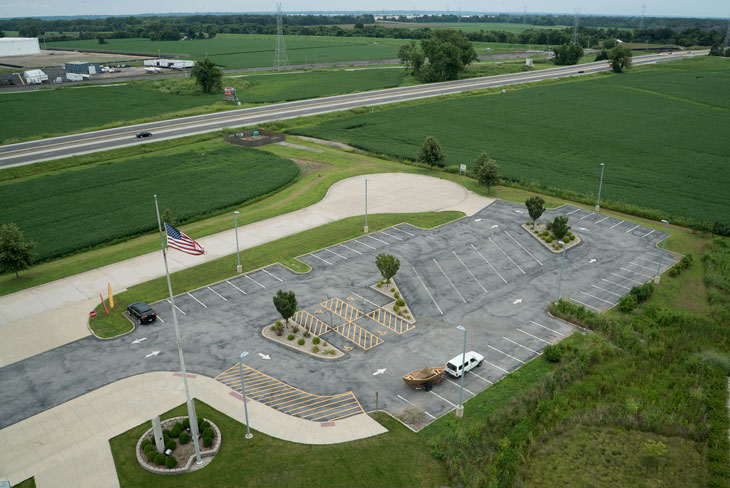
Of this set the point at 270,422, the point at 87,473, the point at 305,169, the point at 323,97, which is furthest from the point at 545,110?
the point at 87,473

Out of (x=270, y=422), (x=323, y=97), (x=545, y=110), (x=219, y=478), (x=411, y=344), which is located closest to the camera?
(x=219, y=478)

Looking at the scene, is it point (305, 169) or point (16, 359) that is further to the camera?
point (305, 169)

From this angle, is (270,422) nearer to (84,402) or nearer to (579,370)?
(84,402)

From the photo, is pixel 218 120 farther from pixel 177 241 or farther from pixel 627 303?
pixel 627 303

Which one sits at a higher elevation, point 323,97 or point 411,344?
point 323,97

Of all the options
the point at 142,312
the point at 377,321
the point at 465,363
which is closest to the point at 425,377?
the point at 465,363

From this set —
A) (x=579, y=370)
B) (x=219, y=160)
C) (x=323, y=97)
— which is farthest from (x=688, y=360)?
(x=323, y=97)

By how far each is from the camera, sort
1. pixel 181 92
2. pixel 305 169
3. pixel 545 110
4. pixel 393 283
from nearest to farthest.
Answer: pixel 393 283 → pixel 305 169 → pixel 545 110 → pixel 181 92
